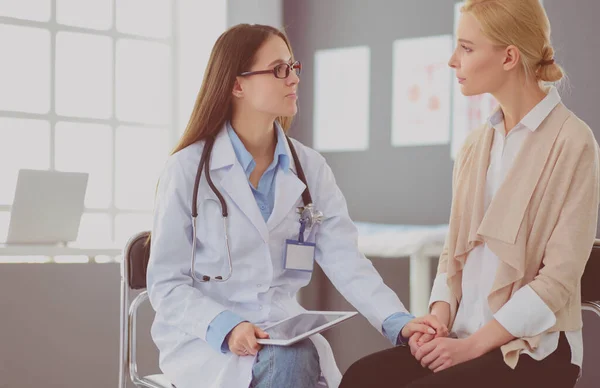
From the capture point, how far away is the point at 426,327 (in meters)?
1.53

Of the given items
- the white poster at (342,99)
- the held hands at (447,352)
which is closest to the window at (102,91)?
the white poster at (342,99)

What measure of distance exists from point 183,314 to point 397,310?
0.46 meters

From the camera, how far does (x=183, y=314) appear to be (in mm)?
1541

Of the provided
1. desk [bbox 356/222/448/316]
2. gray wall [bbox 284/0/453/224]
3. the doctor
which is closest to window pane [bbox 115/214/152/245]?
gray wall [bbox 284/0/453/224]

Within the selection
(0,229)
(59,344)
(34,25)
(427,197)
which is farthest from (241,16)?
(59,344)

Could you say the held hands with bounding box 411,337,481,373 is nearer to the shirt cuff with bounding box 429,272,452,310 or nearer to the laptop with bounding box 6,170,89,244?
the shirt cuff with bounding box 429,272,452,310

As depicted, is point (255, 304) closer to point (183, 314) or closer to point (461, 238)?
point (183, 314)

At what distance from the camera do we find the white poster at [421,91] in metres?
3.91

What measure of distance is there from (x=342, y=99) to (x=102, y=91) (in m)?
1.31

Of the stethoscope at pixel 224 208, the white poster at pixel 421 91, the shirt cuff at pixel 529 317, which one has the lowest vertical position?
the shirt cuff at pixel 529 317

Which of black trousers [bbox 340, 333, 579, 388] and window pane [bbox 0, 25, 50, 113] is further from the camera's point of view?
window pane [bbox 0, 25, 50, 113]

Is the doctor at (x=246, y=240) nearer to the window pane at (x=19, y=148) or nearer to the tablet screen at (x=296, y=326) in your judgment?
the tablet screen at (x=296, y=326)

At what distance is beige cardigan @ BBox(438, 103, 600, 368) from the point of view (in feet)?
4.56

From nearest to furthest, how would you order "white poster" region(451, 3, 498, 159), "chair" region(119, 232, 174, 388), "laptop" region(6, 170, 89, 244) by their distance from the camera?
"chair" region(119, 232, 174, 388) → "laptop" region(6, 170, 89, 244) → "white poster" region(451, 3, 498, 159)
